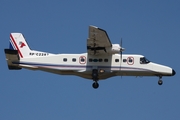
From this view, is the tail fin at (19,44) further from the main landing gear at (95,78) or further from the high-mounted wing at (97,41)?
the main landing gear at (95,78)

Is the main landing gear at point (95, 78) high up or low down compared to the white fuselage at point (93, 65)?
down

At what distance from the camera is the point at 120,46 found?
1329 inches

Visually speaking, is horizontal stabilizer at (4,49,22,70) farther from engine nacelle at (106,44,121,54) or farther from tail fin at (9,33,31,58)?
engine nacelle at (106,44,121,54)

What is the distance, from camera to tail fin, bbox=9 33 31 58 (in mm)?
36375

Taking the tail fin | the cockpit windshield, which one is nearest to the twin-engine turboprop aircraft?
the cockpit windshield

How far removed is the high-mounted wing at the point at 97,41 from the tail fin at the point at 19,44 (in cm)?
607

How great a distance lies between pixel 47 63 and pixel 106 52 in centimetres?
503

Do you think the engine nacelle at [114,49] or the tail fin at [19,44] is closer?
the engine nacelle at [114,49]

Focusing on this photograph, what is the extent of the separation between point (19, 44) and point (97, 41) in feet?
26.3

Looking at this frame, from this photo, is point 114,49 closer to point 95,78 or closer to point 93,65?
point 93,65

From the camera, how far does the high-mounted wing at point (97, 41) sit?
3128cm

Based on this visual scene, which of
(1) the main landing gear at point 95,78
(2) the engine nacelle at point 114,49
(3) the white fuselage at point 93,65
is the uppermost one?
(2) the engine nacelle at point 114,49

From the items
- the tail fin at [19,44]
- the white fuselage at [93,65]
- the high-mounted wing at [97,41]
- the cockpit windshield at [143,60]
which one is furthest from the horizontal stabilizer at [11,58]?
the cockpit windshield at [143,60]

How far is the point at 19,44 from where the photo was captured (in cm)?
3691
